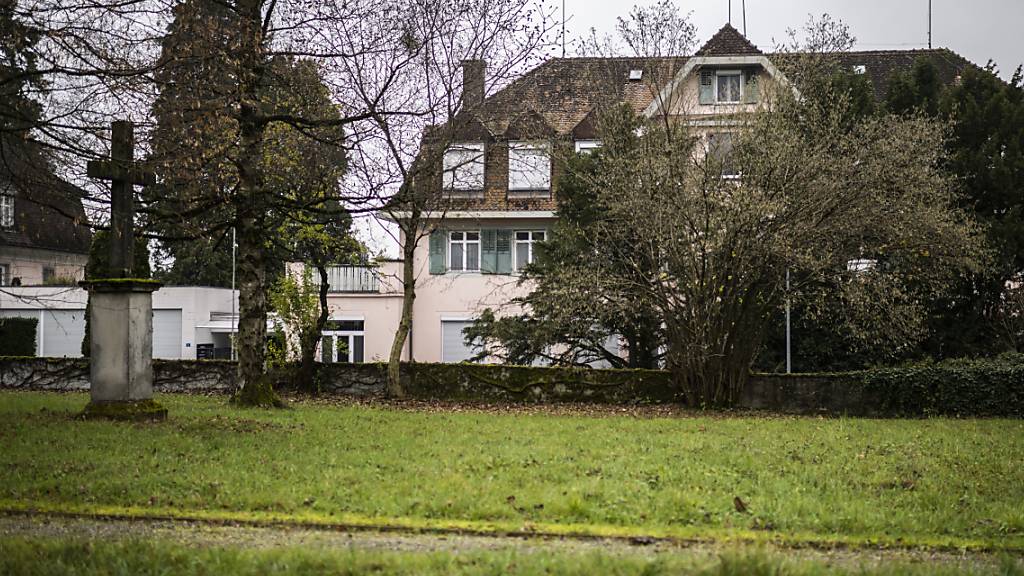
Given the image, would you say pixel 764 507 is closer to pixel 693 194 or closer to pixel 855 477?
pixel 855 477

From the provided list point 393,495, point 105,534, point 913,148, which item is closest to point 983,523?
point 393,495

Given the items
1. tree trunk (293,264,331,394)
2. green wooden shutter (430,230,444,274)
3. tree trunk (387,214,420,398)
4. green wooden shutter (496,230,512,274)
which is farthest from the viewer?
green wooden shutter (430,230,444,274)

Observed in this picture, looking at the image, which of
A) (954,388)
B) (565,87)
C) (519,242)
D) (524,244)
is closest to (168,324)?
(519,242)

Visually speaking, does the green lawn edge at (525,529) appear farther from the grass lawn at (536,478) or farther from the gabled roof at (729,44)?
the gabled roof at (729,44)

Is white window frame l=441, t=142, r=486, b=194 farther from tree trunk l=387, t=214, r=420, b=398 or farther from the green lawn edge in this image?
the green lawn edge

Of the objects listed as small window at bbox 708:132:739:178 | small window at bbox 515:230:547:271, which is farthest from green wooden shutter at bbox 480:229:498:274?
small window at bbox 708:132:739:178

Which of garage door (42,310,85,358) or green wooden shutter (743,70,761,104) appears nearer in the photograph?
green wooden shutter (743,70,761,104)

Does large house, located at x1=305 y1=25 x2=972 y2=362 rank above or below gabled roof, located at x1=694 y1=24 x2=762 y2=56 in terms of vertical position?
below

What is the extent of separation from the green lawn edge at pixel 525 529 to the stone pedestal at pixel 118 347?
7117mm

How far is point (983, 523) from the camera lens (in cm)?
912

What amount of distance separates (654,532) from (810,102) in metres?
20.6

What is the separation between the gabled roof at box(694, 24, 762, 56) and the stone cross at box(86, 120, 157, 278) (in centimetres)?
2768

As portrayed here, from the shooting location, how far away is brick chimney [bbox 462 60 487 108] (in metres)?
25.6

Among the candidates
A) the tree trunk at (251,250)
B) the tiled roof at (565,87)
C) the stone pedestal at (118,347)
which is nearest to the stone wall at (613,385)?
the tiled roof at (565,87)
